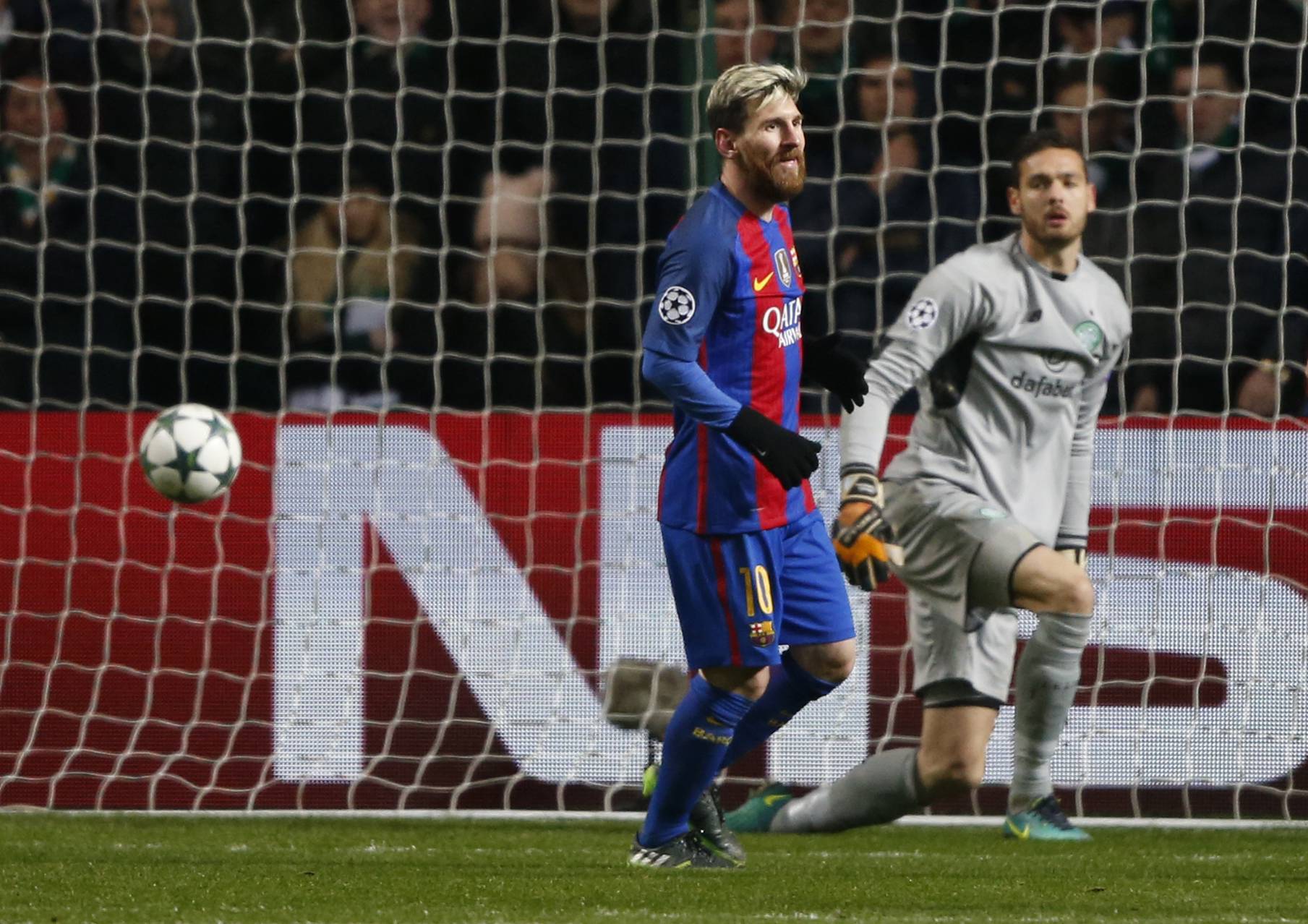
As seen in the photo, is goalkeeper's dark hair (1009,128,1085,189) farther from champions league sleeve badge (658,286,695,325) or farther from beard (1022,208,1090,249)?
champions league sleeve badge (658,286,695,325)

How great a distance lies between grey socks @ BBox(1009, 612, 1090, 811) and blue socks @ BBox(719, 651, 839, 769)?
36.0 inches

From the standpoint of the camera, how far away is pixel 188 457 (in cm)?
555

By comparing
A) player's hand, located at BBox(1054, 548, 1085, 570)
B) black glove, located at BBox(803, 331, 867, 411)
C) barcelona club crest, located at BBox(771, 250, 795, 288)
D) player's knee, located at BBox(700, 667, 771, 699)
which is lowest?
player's knee, located at BBox(700, 667, 771, 699)

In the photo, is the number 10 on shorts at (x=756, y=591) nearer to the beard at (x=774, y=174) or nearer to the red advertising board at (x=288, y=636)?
the beard at (x=774, y=174)

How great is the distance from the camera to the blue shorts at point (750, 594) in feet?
13.9

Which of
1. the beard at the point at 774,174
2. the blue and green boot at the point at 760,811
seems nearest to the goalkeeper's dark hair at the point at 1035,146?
the beard at the point at 774,174

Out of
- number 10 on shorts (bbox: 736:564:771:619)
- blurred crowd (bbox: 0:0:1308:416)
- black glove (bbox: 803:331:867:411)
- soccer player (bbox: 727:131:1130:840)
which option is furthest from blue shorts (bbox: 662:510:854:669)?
blurred crowd (bbox: 0:0:1308:416)

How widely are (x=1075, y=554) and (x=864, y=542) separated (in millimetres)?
1100

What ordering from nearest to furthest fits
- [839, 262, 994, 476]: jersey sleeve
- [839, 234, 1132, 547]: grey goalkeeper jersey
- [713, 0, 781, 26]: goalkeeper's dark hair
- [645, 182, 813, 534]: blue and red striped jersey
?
[645, 182, 813, 534]: blue and red striped jersey < [839, 262, 994, 476]: jersey sleeve < [839, 234, 1132, 547]: grey goalkeeper jersey < [713, 0, 781, 26]: goalkeeper's dark hair

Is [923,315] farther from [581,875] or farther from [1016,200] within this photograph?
[581,875]

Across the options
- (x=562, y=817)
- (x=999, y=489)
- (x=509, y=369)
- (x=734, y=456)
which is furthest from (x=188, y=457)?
(x=999, y=489)

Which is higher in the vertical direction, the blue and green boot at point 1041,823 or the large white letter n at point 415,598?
the large white letter n at point 415,598

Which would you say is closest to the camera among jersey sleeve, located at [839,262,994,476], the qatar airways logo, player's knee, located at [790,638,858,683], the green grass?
the green grass

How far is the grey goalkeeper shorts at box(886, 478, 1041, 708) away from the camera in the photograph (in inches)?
200
